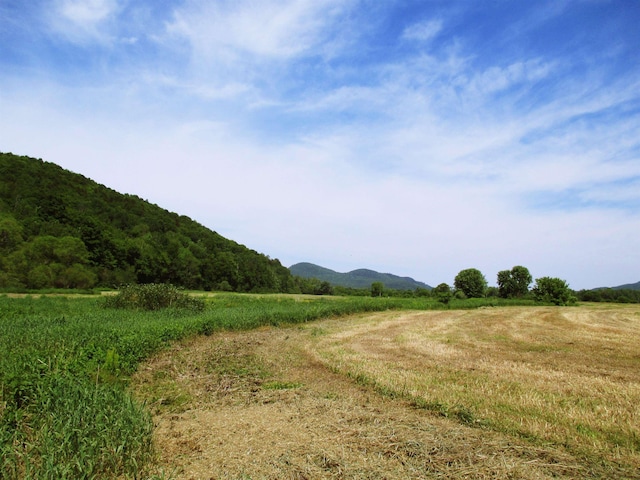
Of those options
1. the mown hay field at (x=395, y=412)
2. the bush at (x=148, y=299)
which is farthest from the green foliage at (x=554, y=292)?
the bush at (x=148, y=299)

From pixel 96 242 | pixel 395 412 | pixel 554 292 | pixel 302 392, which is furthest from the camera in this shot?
pixel 96 242

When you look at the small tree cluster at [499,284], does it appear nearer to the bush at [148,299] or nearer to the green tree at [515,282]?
the green tree at [515,282]

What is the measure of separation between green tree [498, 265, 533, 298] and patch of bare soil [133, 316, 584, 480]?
6440cm

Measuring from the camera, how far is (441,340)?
1530 centimetres

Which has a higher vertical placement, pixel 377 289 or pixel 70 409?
pixel 377 289

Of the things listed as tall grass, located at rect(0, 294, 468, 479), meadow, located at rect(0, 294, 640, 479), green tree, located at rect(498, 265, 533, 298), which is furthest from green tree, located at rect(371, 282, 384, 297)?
tall grass, located at rect(0, 294, 468, 479)

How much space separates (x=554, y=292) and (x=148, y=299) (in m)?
46.1

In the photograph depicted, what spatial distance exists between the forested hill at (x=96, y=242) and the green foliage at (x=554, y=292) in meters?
60.6

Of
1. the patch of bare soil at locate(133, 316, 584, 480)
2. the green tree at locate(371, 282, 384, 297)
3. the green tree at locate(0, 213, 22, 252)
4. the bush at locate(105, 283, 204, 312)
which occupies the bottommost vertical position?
the patch of bare soil at locate(133, 316, 584, 480)

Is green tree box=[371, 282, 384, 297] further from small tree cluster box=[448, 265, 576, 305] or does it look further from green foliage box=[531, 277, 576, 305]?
green foliage box=[531, 277, 576, 305]

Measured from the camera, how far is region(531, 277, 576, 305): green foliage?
4597 cm

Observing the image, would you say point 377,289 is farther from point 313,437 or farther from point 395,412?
point 313,437

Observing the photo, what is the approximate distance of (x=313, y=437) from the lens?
200 inches

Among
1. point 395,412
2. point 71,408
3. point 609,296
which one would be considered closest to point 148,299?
point 71,408
